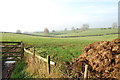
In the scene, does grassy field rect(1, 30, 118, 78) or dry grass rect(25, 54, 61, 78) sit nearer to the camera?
dry grass rect(25, 54, 61, 78)

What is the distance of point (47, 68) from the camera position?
6199mm

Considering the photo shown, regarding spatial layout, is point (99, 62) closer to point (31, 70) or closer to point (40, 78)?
point (40, 78)

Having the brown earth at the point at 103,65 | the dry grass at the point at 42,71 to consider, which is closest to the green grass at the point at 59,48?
the dry grass at the point at 42,71

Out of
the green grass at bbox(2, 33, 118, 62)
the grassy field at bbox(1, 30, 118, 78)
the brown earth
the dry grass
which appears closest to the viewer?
the dry grass

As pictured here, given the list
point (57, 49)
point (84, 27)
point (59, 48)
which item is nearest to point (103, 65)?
point (57, 49)

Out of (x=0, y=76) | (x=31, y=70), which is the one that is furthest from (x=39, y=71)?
(x=0, y=76)

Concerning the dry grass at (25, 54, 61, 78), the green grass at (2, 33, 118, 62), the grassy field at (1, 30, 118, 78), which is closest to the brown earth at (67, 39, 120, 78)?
the dry grass at (25, 54, 61, 78)

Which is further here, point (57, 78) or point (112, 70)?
point (112, 70)

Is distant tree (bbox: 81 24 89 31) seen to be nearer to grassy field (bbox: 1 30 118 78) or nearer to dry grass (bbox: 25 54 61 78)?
grassy field (bbox: 1 30 118 78)

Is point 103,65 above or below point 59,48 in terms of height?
above

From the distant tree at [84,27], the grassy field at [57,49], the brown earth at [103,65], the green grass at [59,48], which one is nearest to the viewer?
the brown earth at [103,65]

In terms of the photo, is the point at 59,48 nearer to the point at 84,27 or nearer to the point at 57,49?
the point at 57,49

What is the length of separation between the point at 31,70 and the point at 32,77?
738mm

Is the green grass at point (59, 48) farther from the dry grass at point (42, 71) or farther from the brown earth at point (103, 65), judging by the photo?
the brown earth at point (103, 65)
